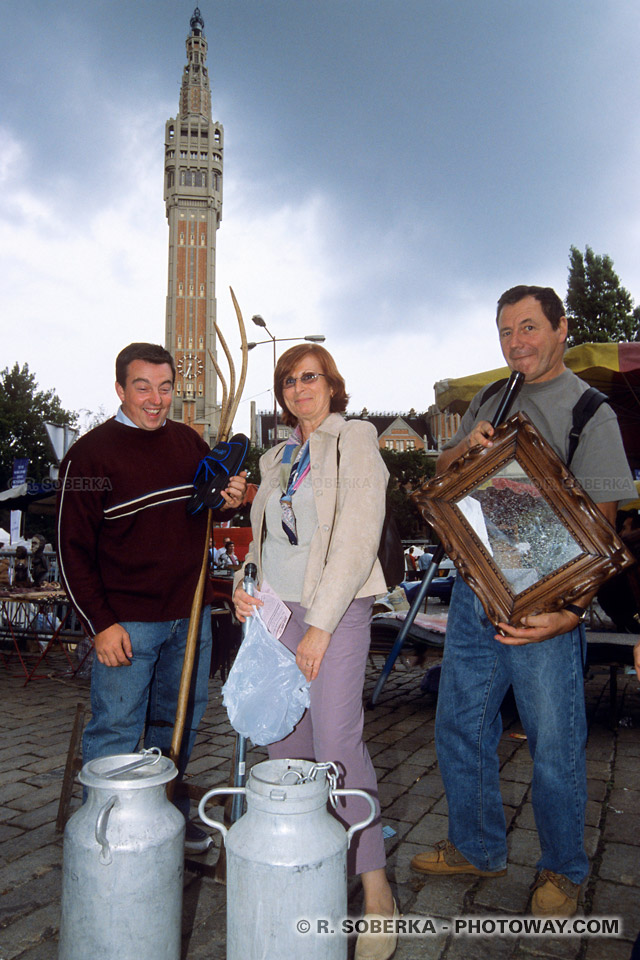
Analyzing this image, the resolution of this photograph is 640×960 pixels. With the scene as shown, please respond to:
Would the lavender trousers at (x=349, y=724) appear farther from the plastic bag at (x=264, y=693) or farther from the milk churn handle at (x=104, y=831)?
the milk churn handle at (x=104, y=831)

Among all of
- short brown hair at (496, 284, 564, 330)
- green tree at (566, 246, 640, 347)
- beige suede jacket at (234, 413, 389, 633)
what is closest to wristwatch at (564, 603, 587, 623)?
beige suede jacket at (234, 413, 389, 633)

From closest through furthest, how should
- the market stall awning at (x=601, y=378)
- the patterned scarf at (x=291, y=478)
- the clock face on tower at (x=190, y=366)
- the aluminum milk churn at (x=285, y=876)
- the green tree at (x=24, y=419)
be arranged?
the aluminum milk churn at (x=285, y=876), the patterned scarf at (x=291, y=478), the market stall awning at (x=601, y=378), the green tree at (x=24, y=419), the clock face on tower at (x=190, y=366)

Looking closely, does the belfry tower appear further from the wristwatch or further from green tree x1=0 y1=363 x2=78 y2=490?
the wristwatch

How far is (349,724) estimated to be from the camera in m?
2.23

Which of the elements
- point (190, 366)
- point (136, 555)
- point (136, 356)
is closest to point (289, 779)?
point (136, 555)

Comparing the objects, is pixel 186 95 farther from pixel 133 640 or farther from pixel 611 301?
pixel 133 640

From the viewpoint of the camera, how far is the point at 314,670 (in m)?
2.18

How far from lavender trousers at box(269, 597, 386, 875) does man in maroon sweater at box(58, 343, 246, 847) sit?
0.87m

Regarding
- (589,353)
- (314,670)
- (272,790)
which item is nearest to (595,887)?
(314,670)

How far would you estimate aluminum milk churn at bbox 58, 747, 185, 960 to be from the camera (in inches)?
69.1

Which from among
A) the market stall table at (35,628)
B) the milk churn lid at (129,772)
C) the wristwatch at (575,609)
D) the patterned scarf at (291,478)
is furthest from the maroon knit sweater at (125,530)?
the market stall table at (35,628)

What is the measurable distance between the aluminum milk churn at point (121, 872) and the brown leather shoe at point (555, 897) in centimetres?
137

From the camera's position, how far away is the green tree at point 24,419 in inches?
1639

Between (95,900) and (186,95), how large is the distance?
99.8 m
